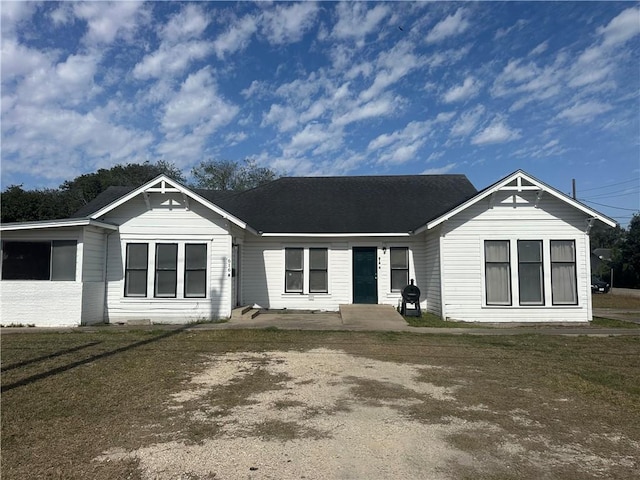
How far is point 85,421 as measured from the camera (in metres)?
5.15

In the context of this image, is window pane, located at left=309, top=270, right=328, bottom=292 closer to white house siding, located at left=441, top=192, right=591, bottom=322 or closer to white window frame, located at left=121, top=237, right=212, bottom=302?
white window frame, located at left=121, top=237, right=212, bottom=302

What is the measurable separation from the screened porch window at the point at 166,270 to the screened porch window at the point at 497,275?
978 centimetres

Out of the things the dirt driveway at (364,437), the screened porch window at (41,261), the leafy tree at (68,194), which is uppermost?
the leafy tree at (68,194)

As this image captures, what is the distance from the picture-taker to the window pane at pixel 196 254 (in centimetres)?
1487

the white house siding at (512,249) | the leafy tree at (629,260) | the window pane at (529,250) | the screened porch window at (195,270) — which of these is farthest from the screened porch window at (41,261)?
the leafy tree at (629,260)

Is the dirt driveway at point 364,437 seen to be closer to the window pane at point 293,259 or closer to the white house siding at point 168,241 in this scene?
the white house siding at point 168,241

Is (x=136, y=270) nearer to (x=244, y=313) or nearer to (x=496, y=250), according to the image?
(x=244, y=313)

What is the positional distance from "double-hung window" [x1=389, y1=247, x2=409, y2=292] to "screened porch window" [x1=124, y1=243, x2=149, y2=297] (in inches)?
339

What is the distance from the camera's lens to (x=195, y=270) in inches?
584

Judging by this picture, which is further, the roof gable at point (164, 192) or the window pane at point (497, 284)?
the window pane at point (497, 284)

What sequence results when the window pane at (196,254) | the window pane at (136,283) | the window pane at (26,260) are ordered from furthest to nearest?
1. the window pane at (196,254)
2. the window pane at (136,283)
3. the window pane at (26,260)

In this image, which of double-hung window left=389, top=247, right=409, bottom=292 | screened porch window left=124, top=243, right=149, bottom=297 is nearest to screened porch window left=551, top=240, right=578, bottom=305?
double-hung window left=389, top=247, right=409, bottom=292

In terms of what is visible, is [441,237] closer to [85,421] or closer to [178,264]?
[178,264]

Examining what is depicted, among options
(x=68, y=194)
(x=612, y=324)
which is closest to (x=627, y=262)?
(x=612, y=324)
